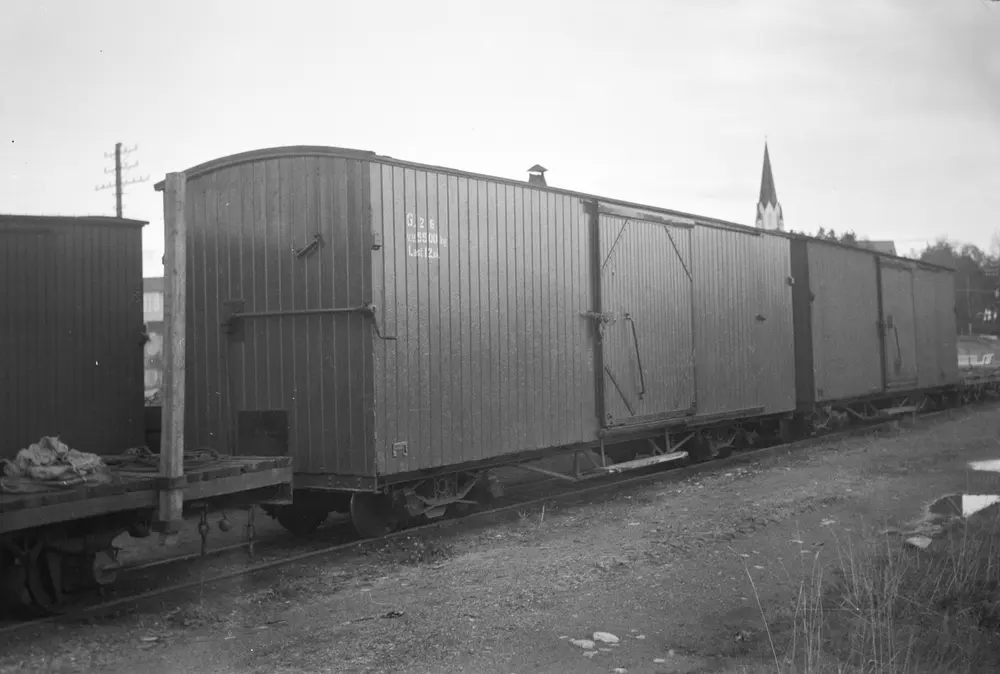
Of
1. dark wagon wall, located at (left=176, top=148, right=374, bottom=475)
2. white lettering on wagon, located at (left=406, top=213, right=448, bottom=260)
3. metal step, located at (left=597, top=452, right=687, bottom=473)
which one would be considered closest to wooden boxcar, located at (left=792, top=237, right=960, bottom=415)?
metal step, located at (left=597, top=452, right=687, bottom=473)

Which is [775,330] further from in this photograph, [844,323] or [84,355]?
[84,355]

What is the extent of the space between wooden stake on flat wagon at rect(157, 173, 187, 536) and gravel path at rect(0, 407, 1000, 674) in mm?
827

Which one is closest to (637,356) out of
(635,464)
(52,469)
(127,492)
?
(635,464)

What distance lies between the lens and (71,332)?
900 centimetres

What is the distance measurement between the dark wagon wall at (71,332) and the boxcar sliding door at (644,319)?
5397 millimetres

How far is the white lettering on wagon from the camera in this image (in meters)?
7.72

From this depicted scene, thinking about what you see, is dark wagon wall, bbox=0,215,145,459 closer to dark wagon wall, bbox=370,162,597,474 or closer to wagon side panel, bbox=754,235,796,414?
dark wagon wall, bbox=370,162,597,474

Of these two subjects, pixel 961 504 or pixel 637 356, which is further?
pixel 637 356

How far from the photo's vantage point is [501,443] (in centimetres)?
872

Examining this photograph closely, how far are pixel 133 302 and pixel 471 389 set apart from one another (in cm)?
412

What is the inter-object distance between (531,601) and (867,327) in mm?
14098

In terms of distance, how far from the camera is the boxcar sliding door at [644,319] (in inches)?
407

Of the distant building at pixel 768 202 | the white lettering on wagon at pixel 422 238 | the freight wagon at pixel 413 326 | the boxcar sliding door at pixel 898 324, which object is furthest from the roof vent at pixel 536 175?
the distant building at pixel 768 202

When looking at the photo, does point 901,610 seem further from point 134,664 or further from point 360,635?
point 134,664
